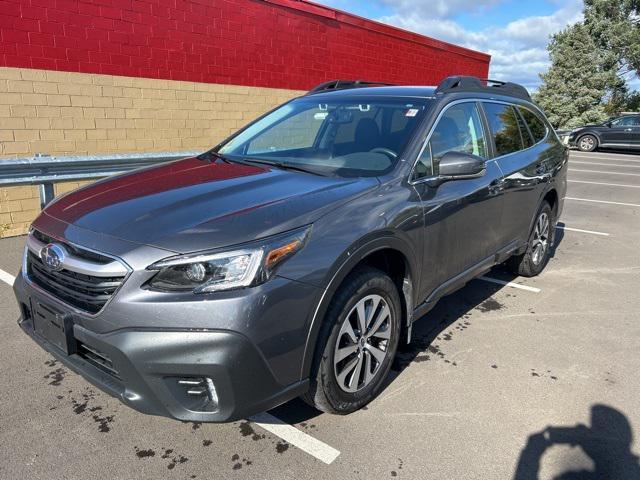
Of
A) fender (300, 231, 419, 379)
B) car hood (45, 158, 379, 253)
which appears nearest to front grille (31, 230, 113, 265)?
car hood (45, 158, 379, 253)

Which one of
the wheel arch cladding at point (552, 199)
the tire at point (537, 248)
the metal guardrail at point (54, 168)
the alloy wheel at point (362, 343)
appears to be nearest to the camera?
the alloy wheel at point (362, 343)

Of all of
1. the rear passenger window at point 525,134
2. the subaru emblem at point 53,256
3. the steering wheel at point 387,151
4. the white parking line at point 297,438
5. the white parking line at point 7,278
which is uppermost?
the rear passenger window at point 525,134

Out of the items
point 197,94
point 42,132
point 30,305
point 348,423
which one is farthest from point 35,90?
point 348,423

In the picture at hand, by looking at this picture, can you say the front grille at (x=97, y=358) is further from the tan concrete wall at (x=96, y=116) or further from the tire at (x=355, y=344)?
the tan concrete wall at (x=96, y=116)

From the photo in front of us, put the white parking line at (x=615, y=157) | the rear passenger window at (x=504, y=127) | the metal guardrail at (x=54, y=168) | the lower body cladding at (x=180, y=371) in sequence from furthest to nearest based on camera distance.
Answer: the white parking line at (x=615, y=157) → the metal guardrail at (x=54, y=168) → the rear passenger window at (x=504, y=127) → the lower body cladding at (x=180, y=371)

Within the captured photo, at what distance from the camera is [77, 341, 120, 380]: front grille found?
230 cm

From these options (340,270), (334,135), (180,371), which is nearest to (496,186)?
(334,135)

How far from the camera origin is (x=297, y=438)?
271cm

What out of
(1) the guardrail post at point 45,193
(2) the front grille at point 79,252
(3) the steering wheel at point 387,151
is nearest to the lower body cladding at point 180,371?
(2) the front grille at point 79,252

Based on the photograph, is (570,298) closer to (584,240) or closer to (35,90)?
(584,240)

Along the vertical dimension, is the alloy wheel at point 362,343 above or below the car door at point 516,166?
below

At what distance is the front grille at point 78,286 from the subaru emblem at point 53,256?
0.11ft

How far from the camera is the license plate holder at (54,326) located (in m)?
2.38

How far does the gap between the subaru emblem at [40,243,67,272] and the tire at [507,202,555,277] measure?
4202 mm
